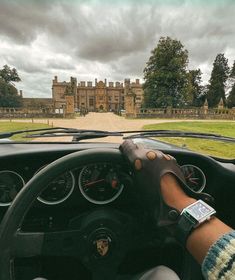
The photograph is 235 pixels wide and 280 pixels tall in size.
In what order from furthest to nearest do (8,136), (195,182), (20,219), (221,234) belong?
(8,136)
(195,182)
(20,219)
(221,234)

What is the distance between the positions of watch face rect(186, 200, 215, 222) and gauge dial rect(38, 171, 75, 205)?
1537mm

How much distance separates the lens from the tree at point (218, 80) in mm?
80875

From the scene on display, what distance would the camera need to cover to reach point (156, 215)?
1.39 m

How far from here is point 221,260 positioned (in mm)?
1070

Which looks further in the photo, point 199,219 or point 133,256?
point 133,256

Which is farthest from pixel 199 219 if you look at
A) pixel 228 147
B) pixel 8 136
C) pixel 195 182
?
pixel 228 147

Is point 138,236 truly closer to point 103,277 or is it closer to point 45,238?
point 103,277

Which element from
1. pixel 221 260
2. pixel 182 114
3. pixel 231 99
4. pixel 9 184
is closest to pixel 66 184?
pixel 9 184

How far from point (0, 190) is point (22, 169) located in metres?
0.29

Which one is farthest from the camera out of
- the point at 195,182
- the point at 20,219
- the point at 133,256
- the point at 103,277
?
the point at 195,182

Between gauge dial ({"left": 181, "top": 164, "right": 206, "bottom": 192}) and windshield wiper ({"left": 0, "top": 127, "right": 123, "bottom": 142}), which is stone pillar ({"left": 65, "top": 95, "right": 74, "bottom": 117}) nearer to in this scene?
windshield wiper ({"left": 0, "top": 127, "right": 123, "bottom": 142})

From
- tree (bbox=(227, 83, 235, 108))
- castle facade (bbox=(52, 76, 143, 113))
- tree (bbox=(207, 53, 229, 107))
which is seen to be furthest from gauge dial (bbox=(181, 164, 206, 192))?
castle facade (bbox=(52, 76, 143, 113))

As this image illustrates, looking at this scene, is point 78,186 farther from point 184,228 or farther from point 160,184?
point 184,228

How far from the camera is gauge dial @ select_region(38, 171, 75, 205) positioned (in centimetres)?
267
